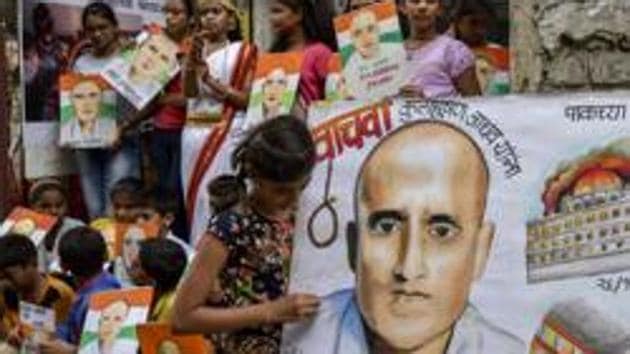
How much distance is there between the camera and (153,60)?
805cm

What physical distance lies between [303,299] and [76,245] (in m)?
2.57

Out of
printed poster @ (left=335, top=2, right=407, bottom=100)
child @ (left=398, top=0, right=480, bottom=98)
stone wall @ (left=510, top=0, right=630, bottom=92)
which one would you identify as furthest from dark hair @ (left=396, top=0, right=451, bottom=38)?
stone wall @ (left=510, top=0, right=630, bottom=92)

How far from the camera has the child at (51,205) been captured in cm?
809

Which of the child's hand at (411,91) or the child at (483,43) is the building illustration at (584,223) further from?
the child at (483,43)

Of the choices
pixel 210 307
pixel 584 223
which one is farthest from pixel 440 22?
pixel 584 223

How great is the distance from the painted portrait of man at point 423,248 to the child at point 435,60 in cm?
223

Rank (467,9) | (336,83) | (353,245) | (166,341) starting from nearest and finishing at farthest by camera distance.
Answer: (353,245), (166,341), (336,83), (467,9)

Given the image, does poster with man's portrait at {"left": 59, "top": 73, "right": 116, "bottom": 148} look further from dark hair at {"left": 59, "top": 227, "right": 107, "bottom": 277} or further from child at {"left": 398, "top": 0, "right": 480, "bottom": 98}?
child at {"left": 398, "top": 0, "right": 480, "bottom": 98}

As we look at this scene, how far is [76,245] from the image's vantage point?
6.46 metres

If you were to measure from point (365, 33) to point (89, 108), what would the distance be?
260 centimetres

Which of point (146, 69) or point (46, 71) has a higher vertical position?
point (146, 69)

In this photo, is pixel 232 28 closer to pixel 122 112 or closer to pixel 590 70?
pixel 122 112

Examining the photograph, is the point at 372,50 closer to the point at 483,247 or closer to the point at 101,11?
the point at 483,247

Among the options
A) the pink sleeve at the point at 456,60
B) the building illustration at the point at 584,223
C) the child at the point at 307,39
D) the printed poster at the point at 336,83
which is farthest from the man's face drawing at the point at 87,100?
Result: the building illustration at the point at 584,223
